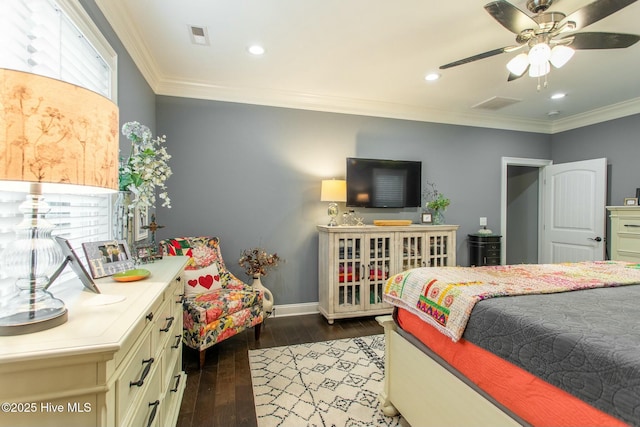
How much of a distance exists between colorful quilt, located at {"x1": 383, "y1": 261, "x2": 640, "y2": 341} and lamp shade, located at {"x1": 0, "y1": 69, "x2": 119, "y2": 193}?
144 cm

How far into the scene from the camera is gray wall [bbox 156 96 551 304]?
134 inches

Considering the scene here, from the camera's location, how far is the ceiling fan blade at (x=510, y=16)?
1.62m

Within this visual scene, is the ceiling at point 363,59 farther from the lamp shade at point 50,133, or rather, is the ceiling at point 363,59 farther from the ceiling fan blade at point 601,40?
the lamp shade at point 50,133

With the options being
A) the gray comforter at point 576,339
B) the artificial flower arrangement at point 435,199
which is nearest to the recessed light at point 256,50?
the gray comforter at point 576,339

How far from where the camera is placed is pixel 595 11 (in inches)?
65.8

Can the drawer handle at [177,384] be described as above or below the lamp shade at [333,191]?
below

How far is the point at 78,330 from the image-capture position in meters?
0.84

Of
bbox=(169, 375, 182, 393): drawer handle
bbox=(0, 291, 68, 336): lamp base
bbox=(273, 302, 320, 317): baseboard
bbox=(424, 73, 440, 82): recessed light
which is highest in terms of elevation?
bbox=(424, 73, 440, 82): recessed light

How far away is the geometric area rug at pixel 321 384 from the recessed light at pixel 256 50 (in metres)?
2.63

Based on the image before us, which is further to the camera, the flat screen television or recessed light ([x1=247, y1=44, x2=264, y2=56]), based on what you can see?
the flat screen television

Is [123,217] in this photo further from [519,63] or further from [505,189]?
[505,189]

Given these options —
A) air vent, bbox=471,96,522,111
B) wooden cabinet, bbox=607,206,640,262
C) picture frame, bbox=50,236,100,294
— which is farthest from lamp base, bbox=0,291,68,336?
wooden cabinet, bbox=607,206,640,262

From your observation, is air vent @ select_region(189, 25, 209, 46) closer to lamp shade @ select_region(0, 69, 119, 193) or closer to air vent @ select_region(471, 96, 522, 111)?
lamp shade @ select_region(0, 69, 119, 193)

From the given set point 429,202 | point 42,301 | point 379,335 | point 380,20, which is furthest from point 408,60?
point 42,301
